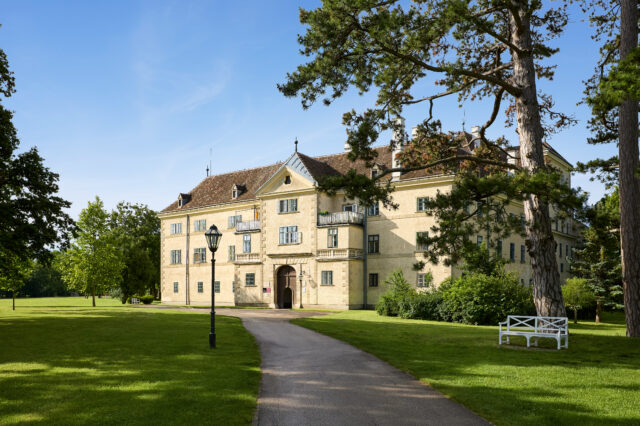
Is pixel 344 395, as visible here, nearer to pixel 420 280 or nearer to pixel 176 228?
pixel 420 280

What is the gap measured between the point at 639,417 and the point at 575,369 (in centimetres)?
403

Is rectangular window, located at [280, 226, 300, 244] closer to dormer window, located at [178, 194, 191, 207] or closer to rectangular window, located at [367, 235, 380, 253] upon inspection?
rectangular window, located at [367, 235, 380, 253]

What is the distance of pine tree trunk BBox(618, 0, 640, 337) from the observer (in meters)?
16.9

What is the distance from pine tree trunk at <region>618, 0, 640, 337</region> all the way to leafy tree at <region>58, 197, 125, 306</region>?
140 feet

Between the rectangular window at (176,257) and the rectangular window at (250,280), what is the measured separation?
38.5 feet

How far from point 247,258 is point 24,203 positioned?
78.8 feet

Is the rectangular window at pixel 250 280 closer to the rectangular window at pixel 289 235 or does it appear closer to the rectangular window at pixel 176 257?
the rectangular window at pixel 289 235

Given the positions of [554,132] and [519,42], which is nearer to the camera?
[519,42]

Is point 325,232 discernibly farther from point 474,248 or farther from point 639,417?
point 639,417

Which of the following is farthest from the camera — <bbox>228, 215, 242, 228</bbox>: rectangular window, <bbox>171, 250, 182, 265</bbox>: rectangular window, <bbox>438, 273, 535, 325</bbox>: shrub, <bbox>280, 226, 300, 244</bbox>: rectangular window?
<bbox>171, 250, 182, 265</bbox>: rectangular window

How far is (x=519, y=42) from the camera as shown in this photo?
16.1m

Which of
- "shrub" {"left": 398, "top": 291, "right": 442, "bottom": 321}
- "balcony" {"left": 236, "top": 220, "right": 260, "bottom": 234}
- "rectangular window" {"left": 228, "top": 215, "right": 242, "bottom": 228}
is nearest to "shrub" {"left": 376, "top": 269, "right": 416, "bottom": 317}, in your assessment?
"shrub" {"left": 398, "top": 291, "right": 442, "bottom": 321}

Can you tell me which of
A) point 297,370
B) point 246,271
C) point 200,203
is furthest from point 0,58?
point 200,203

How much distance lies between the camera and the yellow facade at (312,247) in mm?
40062
